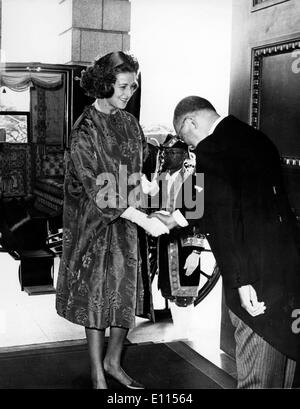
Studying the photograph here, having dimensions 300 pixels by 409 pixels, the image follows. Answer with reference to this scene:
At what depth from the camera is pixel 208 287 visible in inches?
151

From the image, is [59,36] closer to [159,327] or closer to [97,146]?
[159,327]

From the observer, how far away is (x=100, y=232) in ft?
8.20

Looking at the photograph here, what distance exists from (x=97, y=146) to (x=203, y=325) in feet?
5.86

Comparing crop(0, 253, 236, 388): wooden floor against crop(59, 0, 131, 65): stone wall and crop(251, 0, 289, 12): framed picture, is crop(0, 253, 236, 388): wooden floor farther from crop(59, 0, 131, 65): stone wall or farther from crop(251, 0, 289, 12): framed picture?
crop(59, 0, 131, 65): stone wall

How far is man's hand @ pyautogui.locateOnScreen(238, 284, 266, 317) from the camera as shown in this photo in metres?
1.87

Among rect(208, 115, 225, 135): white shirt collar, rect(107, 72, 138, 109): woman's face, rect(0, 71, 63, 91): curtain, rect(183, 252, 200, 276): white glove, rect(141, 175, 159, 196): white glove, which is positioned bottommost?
rect(183, 252, 200, 276): white glove

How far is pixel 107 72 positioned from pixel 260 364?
54.1 inches

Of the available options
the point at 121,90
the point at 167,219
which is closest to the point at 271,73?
the point at 121,90

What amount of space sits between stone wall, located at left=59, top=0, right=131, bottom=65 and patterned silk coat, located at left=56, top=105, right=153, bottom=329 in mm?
6389

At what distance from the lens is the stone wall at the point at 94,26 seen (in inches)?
335

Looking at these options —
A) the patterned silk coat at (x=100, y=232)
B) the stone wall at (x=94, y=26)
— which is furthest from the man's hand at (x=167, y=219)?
the stone wall at (x=94, y=26)

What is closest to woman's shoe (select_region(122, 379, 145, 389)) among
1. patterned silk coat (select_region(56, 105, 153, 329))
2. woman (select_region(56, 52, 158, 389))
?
woman (select_region(56, 52, 158, 389))

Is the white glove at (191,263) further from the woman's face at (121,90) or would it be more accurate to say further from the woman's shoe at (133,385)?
the woman's face at (121,90)
